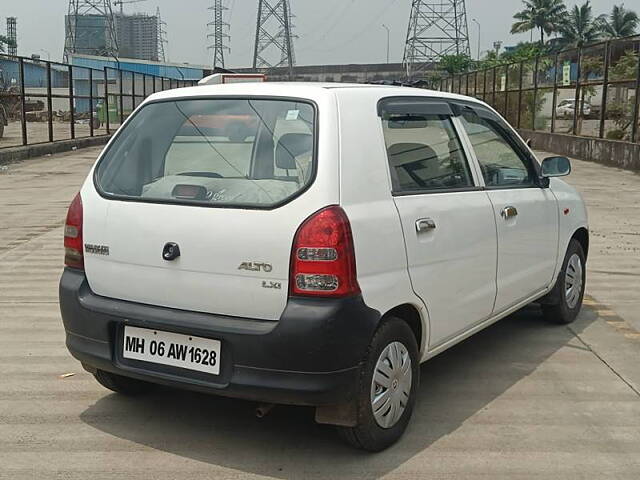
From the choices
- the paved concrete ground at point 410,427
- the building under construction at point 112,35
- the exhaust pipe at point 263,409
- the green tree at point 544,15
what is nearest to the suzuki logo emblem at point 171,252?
the exhaust pipe at point 263,409

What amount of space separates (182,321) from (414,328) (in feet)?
3.81

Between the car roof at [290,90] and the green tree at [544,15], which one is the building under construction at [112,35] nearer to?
the green tree at [544,15]

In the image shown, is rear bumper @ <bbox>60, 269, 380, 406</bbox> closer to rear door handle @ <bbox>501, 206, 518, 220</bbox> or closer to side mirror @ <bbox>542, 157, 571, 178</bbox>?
rear door handle @ <bbox>501, 206, 518, 220</bbox>

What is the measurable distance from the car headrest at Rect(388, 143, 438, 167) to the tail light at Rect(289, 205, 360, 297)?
652 mm

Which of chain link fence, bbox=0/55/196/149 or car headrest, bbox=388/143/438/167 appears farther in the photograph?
chain link fence, bbox=0/55/196/149

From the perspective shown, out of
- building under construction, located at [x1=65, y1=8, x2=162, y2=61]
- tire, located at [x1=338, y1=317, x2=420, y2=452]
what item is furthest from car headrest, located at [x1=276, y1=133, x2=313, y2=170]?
building under construction, located at [x1=65, y1=8, x2=162, y2=61]

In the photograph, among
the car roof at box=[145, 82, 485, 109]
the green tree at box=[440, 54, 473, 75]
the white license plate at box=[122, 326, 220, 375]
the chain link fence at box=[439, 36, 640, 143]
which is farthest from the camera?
the green tree at box=[440, 54, 473, 75]

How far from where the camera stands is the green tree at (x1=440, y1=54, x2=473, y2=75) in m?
77.3

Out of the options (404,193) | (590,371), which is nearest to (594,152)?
(590,371)

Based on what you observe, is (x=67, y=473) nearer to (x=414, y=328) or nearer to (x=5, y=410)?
A: (x=5, y=410)

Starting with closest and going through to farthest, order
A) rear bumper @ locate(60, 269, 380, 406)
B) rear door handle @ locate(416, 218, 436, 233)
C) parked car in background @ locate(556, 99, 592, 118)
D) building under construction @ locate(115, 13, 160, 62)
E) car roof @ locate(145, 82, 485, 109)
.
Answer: rear bumper @ locate(60, 269, 380, 406) → car roof @ locate(145, 82, 485, 109) → rear door handle @ locate(416, 218, 436, 233) → parked car in background @ locate(556, 99, 592, 118) → building under construction @ locate(115, 13, 160, 62)

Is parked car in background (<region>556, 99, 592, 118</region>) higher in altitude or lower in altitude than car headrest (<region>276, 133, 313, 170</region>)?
higher

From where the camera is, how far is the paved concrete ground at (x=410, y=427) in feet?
11.6

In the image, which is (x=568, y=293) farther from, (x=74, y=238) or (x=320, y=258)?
(x=74, y=238)
